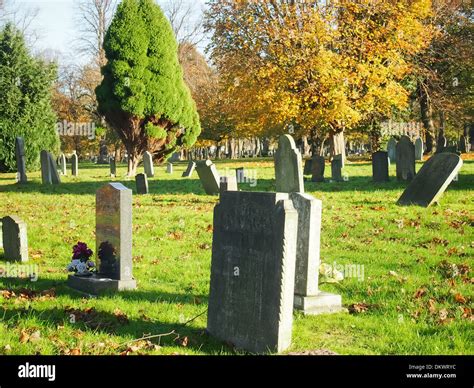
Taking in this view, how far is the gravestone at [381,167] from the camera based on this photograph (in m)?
20.8

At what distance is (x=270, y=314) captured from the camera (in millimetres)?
5848

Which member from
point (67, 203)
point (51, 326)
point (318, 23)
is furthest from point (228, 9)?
point (51, 326)

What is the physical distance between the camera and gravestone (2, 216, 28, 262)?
10.3m

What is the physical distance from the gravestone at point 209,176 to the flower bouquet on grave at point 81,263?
33.4ft

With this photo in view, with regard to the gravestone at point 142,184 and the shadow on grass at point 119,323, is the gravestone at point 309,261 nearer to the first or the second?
the shadow on grass at point 119,323

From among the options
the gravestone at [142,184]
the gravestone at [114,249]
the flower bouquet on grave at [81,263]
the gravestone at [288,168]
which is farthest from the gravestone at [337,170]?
the flower bouquet on grave at [81,263]

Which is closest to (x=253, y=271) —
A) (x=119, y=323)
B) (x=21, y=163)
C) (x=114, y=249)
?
(x=119, y=323)

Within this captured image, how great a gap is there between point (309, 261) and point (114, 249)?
2.84 meters

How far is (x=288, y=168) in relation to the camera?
43.8 feet

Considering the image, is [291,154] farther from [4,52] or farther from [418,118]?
[418,118]

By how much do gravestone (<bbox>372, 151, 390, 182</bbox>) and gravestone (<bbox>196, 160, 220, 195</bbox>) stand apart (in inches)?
224

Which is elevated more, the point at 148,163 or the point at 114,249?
the point at 148,163

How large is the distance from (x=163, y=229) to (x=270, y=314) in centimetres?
750

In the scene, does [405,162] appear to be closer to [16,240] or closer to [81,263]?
[16,240]
